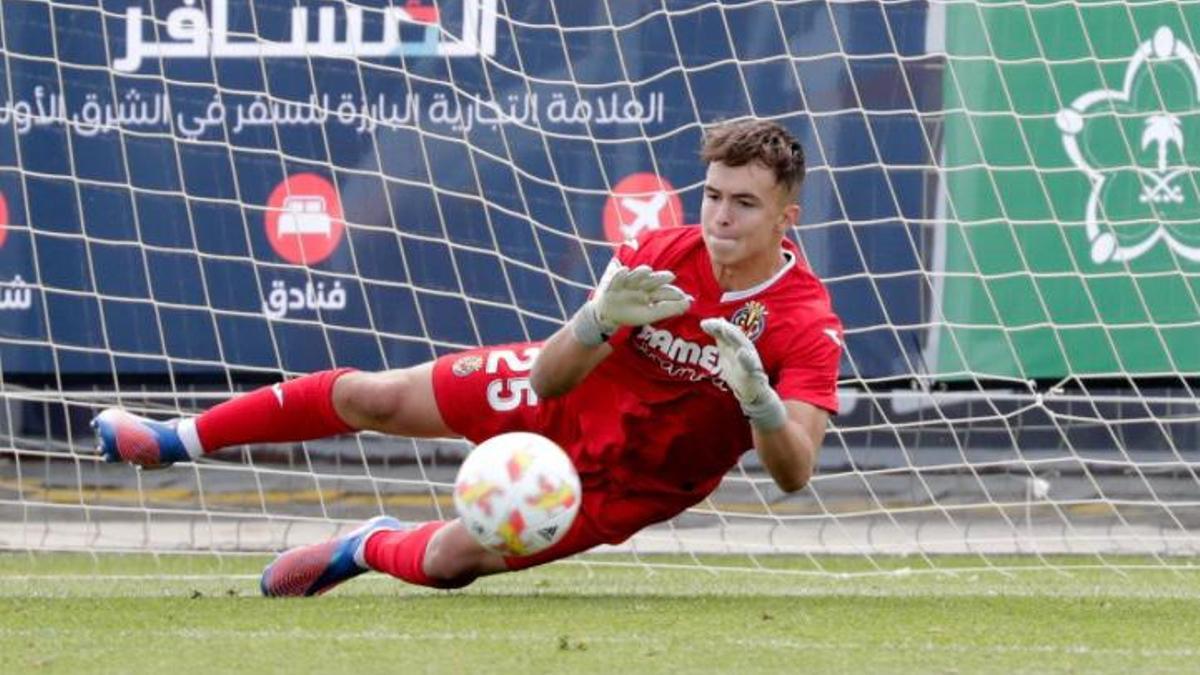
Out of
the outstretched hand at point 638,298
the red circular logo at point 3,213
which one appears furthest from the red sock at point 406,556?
the red circular logo at point 3,213

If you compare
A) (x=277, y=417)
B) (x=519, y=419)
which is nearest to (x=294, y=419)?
(x=277, y=417)

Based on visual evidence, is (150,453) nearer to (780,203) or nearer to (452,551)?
(452,551)

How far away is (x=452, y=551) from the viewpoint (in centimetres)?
699

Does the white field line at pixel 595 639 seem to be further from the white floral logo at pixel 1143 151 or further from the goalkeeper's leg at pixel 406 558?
the white floral logo at pixel 1143 151

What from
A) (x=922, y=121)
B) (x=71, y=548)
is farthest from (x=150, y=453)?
(x=922, y=121)

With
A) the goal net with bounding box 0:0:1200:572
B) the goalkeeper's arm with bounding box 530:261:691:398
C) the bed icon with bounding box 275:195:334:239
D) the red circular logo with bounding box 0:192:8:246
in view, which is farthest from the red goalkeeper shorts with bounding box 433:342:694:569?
the red circular logo with bounding box 0:192:8:246

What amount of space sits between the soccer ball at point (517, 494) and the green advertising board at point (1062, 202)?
4.36 metres

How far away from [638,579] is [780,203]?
2.59 m

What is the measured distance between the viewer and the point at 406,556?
7.06 m

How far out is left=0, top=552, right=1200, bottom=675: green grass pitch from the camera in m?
5.46

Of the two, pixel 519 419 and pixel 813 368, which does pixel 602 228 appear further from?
pixel 813 368

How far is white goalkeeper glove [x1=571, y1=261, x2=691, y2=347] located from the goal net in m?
3.58

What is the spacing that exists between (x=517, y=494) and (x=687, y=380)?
87cm

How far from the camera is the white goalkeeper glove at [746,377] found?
608cm
